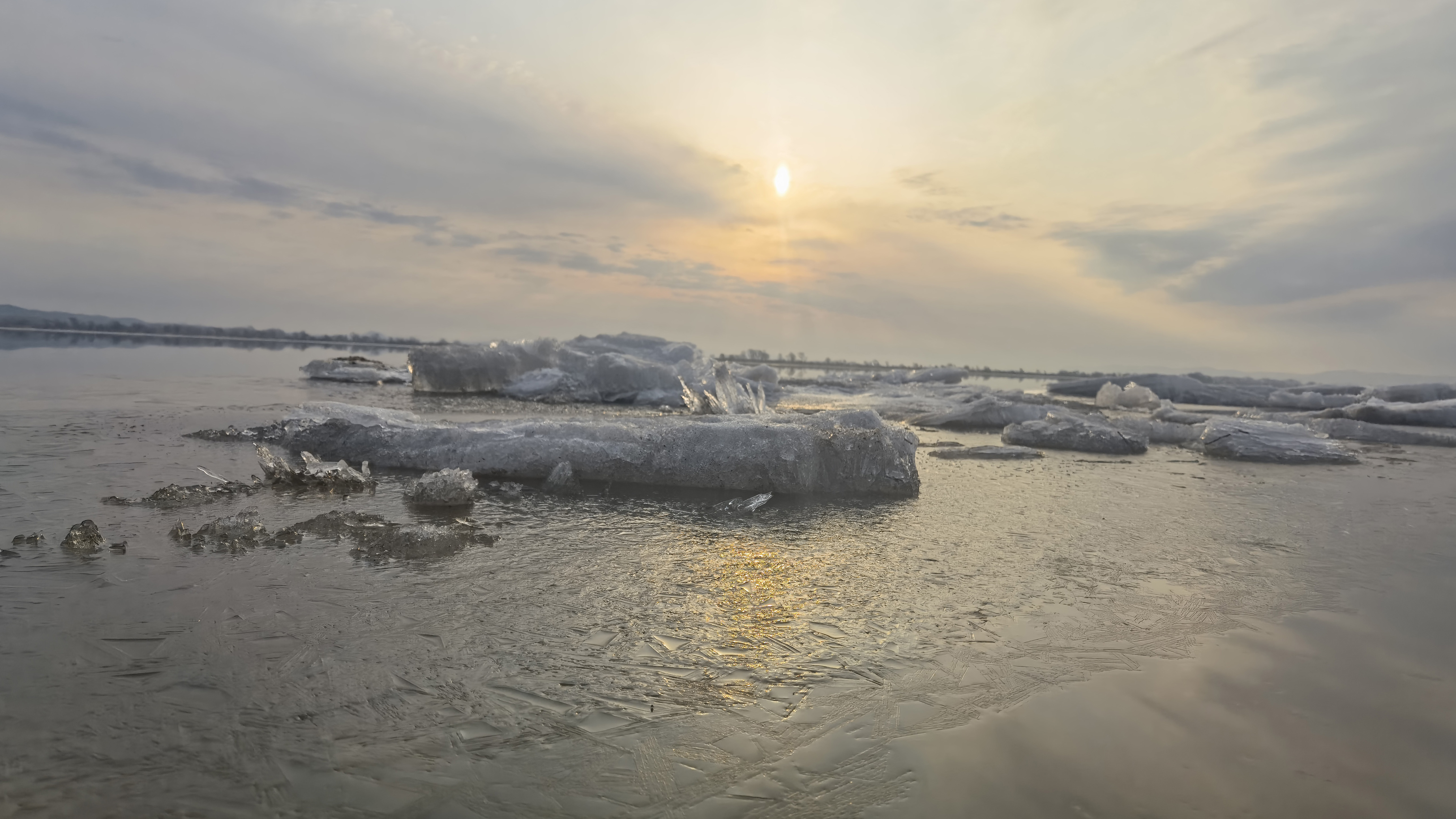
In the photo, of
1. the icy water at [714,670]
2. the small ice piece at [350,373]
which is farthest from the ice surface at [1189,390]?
the icy water at [714,670]

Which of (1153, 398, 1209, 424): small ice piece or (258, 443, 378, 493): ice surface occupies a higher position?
(1153, 398, 1209, 424): small ice piece

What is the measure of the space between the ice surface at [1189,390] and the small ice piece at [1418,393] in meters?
3.46

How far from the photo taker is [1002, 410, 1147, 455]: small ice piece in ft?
30.2

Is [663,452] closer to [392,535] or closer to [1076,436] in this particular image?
[392,535]

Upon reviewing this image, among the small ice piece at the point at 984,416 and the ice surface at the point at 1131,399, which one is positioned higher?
the ice surface at the point at 1131,399

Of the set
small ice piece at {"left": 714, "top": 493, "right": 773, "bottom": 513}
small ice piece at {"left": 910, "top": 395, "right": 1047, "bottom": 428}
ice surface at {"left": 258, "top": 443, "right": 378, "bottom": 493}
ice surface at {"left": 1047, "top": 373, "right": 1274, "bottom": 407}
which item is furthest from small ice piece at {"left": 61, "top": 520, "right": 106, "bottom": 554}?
ice surface at {"left": 1047, "top": 373, "right": 1274, "bottom": 407}

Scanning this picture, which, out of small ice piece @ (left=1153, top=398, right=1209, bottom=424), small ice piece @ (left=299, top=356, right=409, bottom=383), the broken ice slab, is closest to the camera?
the broken ice slab

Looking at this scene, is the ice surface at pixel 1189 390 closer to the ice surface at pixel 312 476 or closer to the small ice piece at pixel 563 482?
the small ice piece at pixel 563 482

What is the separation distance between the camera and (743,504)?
16.6 feet

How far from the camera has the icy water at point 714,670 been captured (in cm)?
174

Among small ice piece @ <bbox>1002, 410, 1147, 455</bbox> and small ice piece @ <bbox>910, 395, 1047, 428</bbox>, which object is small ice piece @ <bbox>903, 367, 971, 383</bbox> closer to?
small ice piece @ <bbox>910, 395, 1047, 428</bbox>

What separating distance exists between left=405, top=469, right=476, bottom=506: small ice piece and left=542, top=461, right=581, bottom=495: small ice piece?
673mm

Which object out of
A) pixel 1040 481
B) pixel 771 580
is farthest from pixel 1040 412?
pixel 771 580

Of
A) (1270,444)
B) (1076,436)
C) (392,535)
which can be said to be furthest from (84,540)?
(1270,444)
